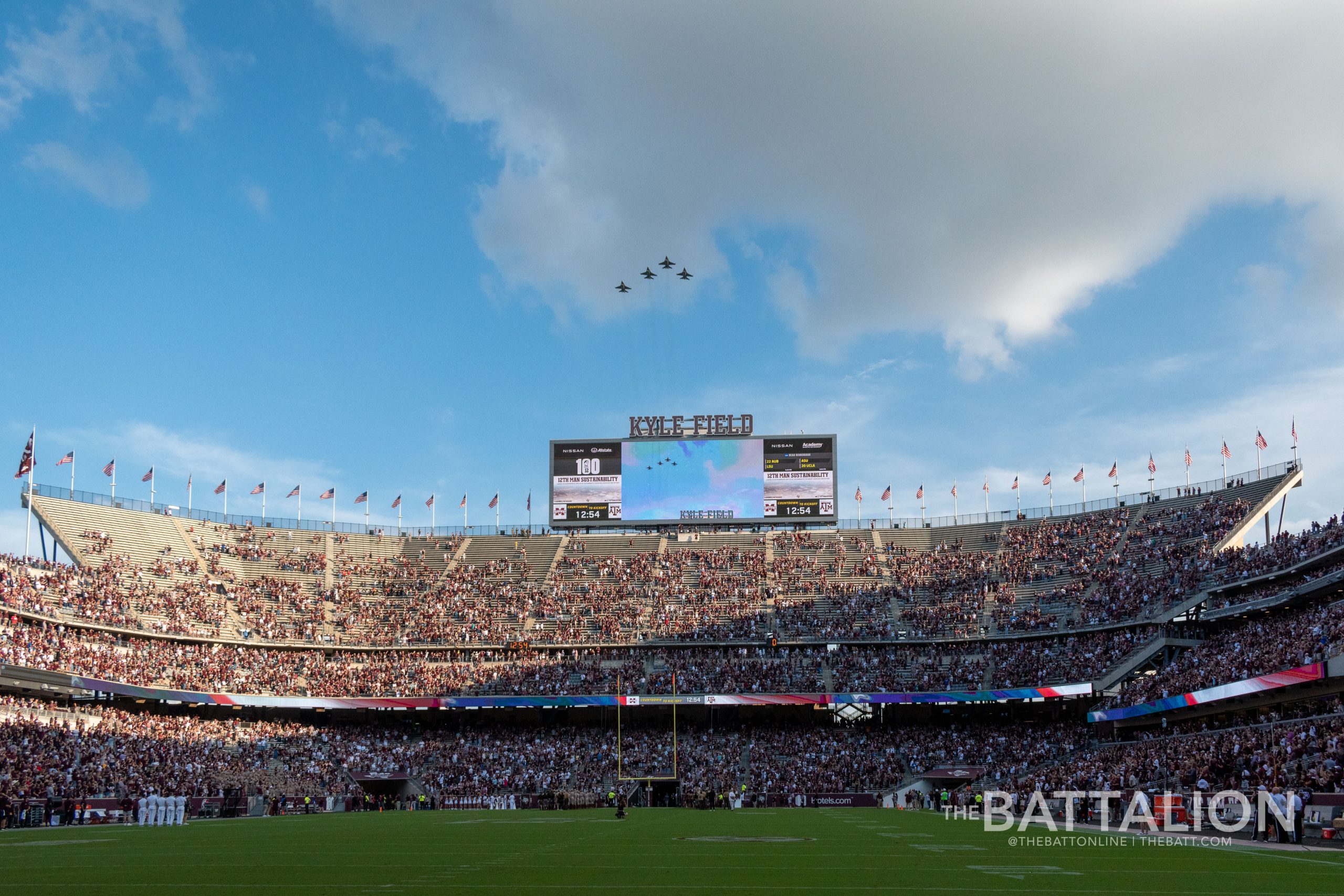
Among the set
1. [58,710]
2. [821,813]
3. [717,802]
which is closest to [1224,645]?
[821,813]

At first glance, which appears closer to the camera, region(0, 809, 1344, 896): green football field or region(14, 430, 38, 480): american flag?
region(0, 809, 1344, 896): green football field

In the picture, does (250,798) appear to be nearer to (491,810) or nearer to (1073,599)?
(491,810)

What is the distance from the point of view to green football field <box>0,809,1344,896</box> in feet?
46.2

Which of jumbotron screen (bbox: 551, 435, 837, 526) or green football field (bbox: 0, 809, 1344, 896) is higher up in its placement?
jumbotron screen (bbox: 551, 435, 837, 526)

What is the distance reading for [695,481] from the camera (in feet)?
238

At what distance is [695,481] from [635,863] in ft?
181

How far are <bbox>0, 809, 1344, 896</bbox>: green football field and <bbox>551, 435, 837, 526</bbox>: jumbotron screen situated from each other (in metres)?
41.7

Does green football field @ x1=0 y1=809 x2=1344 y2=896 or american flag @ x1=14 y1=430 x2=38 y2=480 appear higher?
american flag @ x1=14 y1=430 x2=38 y2=480

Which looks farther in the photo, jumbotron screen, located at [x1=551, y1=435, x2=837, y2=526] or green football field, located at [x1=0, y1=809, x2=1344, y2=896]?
jumbotron screen, located at [x1=551, y1=435, x2=837, y2=526]

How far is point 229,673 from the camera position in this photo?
6034 centimetres

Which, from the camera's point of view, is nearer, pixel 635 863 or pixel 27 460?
pixel 635 863

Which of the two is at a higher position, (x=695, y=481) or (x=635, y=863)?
(x=695, y=481)

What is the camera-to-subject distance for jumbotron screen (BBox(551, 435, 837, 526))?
71500 millimetres

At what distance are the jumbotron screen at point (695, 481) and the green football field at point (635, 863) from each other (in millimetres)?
41743
